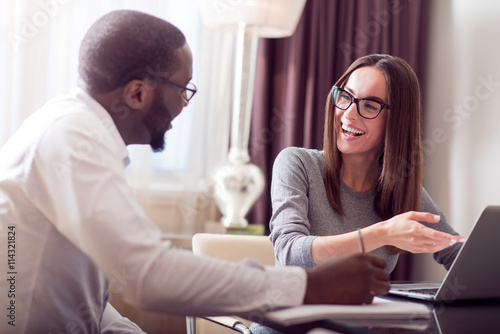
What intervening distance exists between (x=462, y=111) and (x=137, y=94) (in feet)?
6.96

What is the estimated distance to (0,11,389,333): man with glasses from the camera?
842 millimetres

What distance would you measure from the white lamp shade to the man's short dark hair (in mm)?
1555

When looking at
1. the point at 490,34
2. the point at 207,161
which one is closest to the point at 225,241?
the point at 207,161

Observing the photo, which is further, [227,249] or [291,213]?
[227,249]

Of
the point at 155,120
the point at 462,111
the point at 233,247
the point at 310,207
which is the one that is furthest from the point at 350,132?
the point at 462,111

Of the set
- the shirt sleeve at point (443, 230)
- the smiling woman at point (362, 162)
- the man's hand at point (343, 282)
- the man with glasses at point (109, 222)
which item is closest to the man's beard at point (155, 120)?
the man with glasses at point (109, 222)

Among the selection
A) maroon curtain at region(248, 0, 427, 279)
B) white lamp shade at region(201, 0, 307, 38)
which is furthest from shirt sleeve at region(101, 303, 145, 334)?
maroon curtain at region(248, 0, 427, 279)

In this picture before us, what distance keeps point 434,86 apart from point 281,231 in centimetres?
193

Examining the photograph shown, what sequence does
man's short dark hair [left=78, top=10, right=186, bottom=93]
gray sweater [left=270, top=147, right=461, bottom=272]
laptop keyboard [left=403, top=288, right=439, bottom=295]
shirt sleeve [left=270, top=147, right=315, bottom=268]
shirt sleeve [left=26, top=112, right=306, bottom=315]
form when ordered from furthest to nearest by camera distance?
1. gray sweater [left=270, top=147, right=461, bottom=272]
2. shirt sleeve [left=270, top=147, right=315, bottom=268]
3. laptop keyboard [left=403, top=288, right=439, bottom=295]
4. man's short dark hair [left=78, top=10, right=186, bottom=93]
5. shirt sleeve [left=26, top=112, right=306, bottom=315]

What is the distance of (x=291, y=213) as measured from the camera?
148 cm

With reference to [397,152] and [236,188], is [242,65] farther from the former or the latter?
[397,152]

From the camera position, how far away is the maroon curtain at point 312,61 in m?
3.05

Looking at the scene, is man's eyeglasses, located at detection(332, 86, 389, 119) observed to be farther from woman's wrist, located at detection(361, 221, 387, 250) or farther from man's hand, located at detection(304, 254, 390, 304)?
man's hand, located at detection(304, 254, 390, 304)

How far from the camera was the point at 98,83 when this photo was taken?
41.2 inches
